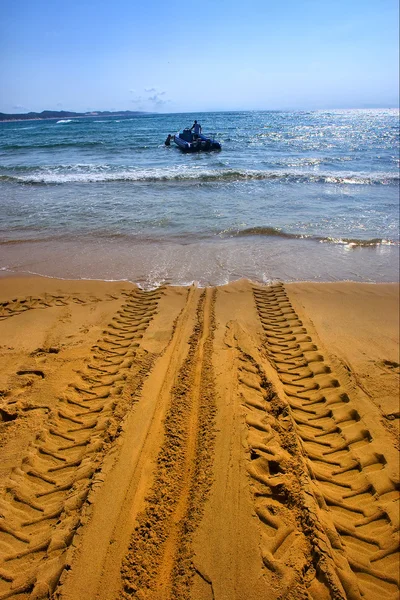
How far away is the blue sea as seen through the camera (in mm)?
8117

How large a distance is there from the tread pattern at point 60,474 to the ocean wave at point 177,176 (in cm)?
1404

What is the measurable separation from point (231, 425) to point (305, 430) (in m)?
0.85

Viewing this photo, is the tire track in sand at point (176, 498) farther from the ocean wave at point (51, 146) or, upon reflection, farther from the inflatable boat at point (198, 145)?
the ocean wave at point (51, 146)

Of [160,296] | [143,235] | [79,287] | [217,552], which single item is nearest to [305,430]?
[217,552]

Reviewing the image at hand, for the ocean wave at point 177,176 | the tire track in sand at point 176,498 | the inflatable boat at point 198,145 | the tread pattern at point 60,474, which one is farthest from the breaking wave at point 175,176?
the tire track in sand at point 176,498

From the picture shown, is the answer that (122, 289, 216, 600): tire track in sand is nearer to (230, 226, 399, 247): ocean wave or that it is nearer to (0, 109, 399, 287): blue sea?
(0, 109, 399, 287): blue sea

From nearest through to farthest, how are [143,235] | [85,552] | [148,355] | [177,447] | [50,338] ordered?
[85,552], [177,447], [148,355], [50,338], [143,235]

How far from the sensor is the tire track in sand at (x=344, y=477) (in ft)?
8.48

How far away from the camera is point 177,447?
336cm

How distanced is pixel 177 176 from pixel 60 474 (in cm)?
1613

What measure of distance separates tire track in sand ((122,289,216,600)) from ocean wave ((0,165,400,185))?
14.6 metres

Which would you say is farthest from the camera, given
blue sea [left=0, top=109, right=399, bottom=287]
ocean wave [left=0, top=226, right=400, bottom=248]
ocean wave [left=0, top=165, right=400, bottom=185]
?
ocean wave [left=0, top=165, right=400, bottom=185]

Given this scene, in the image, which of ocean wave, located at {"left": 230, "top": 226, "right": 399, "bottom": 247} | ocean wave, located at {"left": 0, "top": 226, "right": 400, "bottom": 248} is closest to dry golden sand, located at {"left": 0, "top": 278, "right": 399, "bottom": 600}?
ocean wave, located at {"left": 0, "top": 226, "right": 400, "bottom": 248}

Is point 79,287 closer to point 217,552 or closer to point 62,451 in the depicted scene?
point 62,451
